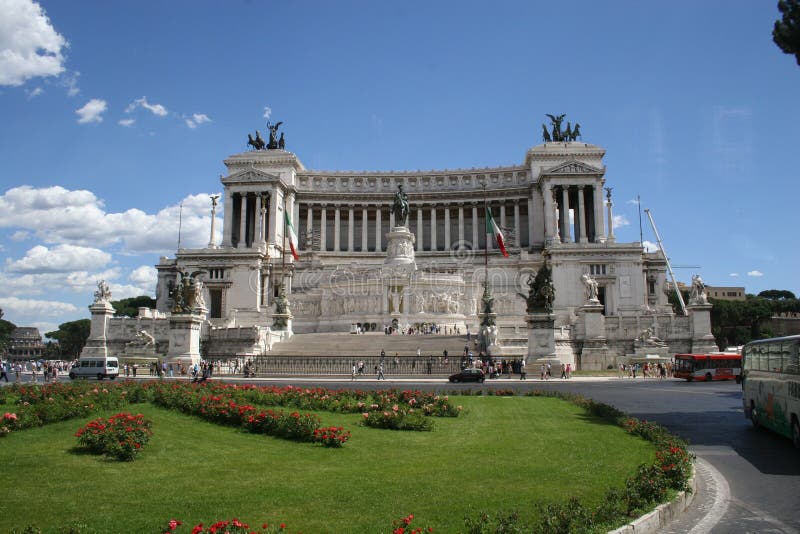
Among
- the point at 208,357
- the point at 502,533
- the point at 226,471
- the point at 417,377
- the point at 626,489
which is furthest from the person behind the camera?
the point at 208,357

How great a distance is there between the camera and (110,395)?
1738 cm

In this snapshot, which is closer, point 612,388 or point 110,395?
point 110,395

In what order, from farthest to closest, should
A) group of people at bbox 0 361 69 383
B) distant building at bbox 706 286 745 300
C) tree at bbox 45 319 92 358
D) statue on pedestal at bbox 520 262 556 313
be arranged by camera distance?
distant building at bbox 706 286 745 300 → tree at bbox 45 319 92 358 → group of people at bbox 0 361 69 383 → statue on pedestal at bbox 520 262 556 313

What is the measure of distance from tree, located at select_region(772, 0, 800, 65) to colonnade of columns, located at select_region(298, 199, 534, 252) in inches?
3076

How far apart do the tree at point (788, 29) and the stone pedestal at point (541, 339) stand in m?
20.7

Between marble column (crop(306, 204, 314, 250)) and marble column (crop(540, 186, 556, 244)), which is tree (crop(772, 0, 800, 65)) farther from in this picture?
marble column (crop(306, 204, 314, 250))

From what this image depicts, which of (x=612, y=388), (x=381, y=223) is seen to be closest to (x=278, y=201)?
(x=381, y=223)

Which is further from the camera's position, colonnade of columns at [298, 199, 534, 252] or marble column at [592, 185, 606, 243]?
colonnade of columns at [298, 199, 534, 252]

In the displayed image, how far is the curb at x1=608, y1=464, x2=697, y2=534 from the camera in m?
8.73

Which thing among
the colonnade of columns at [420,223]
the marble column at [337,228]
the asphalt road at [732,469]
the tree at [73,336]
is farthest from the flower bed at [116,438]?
the tree at [73,336]

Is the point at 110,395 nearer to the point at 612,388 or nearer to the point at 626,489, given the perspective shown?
the point at 626,489

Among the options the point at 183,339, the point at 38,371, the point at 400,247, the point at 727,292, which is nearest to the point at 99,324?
the point at 38,371

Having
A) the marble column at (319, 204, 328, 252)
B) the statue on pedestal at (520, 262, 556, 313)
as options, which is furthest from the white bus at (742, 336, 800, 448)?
the marble column at (319, 204, 328, 252)

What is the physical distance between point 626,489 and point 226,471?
6.79m
